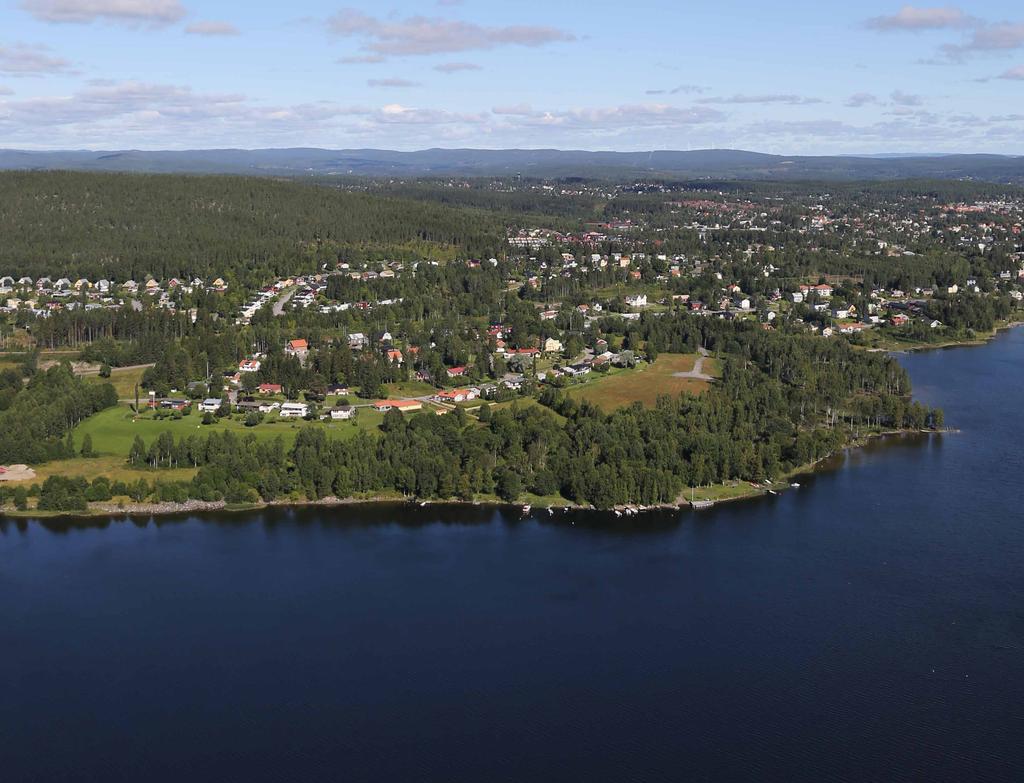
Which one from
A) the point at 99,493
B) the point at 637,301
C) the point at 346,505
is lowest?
the point at 346,505

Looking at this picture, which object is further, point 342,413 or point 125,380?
point 125,380

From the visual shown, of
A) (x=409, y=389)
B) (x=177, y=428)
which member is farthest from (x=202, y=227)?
(x=177, y=428)

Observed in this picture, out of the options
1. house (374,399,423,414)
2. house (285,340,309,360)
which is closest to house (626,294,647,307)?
house (285,340,309,360)

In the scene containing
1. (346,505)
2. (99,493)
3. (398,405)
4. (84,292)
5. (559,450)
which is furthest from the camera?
(84,292)

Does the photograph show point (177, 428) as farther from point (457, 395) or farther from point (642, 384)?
point (642, 384)

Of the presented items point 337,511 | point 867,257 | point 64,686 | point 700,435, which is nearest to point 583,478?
point 700,435

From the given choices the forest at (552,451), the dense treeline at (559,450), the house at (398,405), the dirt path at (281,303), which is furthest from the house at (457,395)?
the dirt path at (281,303)
